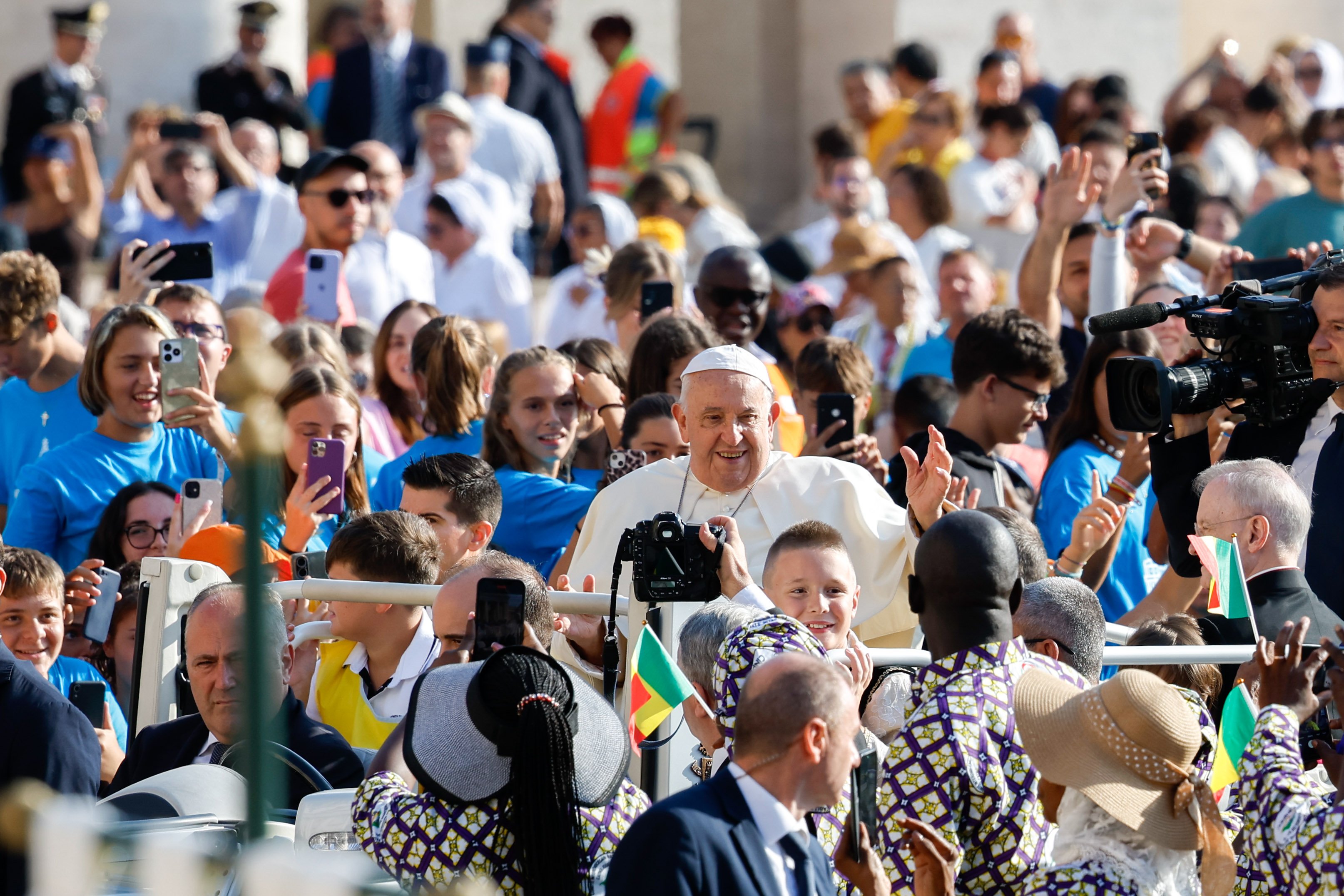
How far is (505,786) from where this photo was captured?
3.84 m

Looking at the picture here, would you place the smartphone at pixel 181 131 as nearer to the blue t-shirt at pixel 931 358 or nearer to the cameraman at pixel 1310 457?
the blue t-shirt at pixel 931 358

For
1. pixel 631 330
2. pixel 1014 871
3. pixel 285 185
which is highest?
pixel 285 185

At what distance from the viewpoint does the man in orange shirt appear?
8789mm

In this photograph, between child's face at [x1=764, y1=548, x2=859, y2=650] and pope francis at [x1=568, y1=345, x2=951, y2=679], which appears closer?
child's face at [x1=764, y1=548, x2=859, y2=650]

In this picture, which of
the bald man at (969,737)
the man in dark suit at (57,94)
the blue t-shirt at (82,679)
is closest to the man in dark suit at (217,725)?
the blue t-shirt at (82,679)

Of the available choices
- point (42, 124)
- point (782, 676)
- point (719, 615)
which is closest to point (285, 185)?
point (42, 124)

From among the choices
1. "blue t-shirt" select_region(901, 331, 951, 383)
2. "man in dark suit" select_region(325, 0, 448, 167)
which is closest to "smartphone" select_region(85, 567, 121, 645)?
"blue t-shirt" select_region(901, 331, 951, 383)

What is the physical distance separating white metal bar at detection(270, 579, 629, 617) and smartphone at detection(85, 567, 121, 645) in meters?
1.13

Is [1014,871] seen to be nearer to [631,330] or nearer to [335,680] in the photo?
[335,680]

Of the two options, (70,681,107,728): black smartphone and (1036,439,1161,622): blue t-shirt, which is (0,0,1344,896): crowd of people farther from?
(70,681,107,728): black smartphone

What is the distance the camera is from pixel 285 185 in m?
12.1

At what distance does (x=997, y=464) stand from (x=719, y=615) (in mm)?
2568

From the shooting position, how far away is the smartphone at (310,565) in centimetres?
543

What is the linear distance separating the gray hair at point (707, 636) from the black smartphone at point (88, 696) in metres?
1.74
